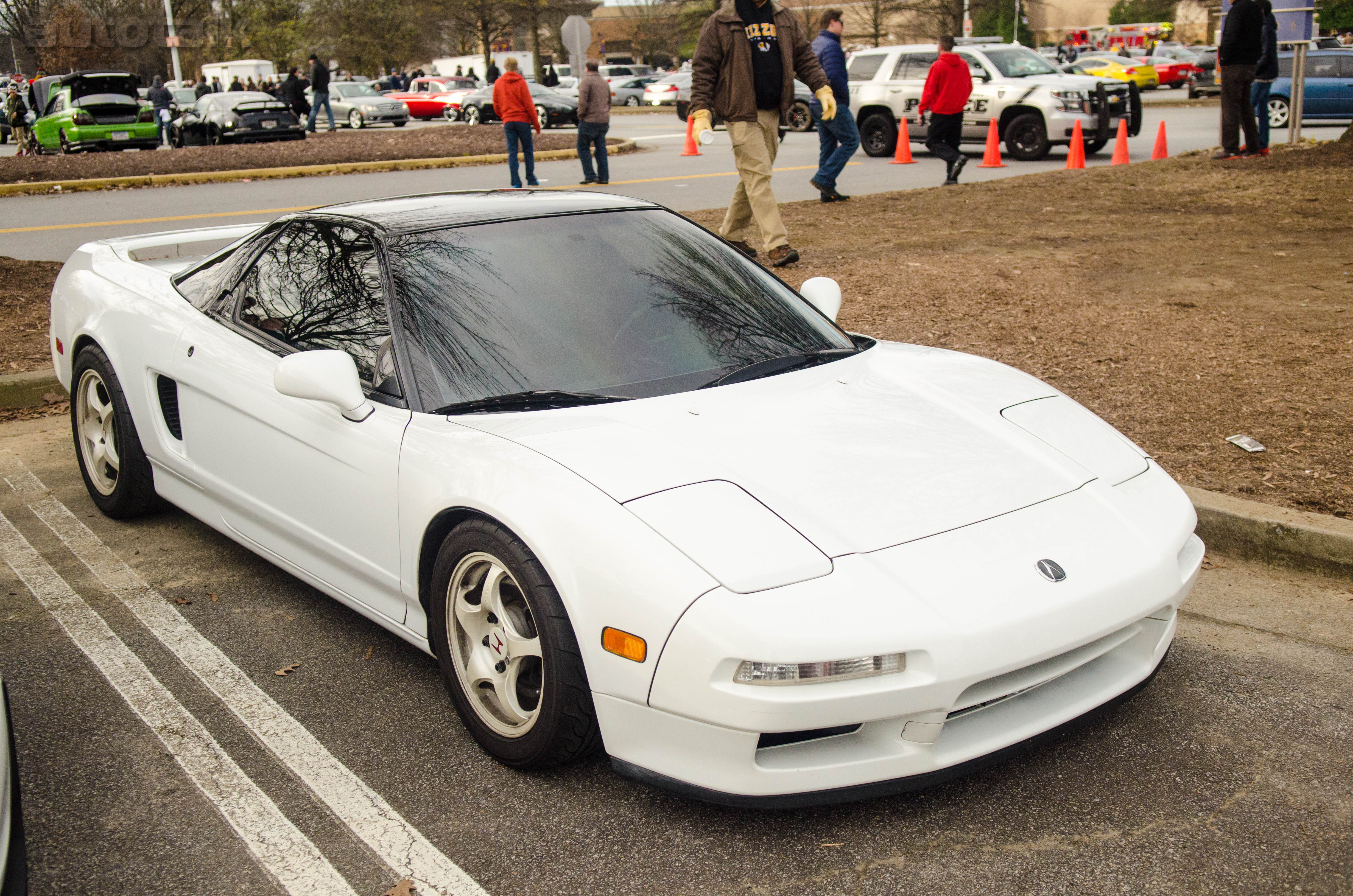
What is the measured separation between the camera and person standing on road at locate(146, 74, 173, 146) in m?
28.0

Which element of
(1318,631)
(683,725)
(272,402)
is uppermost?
(272,402)

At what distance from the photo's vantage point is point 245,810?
2762mm

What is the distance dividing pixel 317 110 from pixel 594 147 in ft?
53.1

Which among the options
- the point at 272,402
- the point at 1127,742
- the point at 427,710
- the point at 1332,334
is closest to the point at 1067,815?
the point at 1127,742

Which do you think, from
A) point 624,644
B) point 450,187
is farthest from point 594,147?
point 624,644

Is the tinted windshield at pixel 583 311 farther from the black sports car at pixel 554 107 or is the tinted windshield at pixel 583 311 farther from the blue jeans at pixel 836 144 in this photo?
the black sports car at pixel 554 107

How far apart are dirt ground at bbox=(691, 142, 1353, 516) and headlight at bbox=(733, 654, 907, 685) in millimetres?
2587

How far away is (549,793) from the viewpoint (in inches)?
110

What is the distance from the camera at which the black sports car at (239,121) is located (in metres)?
26.4

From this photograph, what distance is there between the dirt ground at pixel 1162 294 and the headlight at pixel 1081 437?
127 centimetres

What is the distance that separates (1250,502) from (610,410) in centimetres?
251

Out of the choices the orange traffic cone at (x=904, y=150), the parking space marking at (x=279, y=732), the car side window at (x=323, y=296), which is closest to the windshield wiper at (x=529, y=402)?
the car side window at (x=323, y=296)

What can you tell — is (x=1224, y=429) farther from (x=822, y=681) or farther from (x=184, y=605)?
(x=184, y=605)

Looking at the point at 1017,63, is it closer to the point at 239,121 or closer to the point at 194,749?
the point at 239,121
